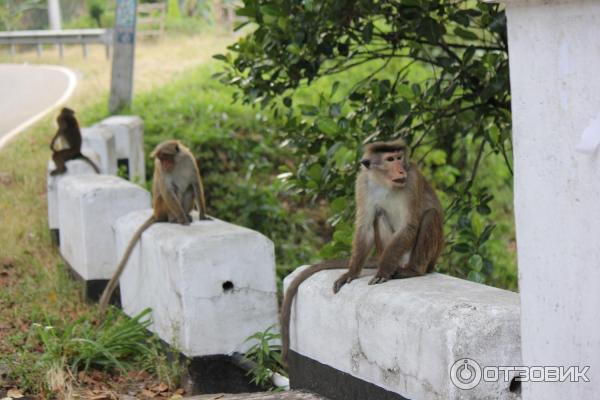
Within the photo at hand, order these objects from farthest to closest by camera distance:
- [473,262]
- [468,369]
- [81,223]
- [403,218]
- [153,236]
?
[81,223], [153,236], [473,262], [403,218], [468,369]

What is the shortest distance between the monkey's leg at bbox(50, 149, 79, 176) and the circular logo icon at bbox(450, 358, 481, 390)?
6.99 m

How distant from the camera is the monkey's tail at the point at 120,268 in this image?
7.59m

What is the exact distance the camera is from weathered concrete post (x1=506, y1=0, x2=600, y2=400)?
3.45m

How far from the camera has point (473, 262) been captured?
6414 millimetres

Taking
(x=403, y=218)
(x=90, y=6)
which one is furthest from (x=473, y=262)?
(x=90, y=6)

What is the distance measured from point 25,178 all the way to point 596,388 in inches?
420

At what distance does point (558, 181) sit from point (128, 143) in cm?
933

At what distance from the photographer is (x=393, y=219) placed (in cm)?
606

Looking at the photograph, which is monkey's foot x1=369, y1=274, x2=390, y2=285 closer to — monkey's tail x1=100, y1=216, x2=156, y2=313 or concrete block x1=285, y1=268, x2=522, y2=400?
concrete block x1=285, y1=268, x2=522, y2=400

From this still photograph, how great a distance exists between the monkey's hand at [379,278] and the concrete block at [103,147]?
652cm

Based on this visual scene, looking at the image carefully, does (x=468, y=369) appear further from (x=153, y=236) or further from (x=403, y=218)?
(x=153, y=236)

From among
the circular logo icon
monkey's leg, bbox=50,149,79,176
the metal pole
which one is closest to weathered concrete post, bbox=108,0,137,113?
monkey's leg, bbox=50,149,79,176

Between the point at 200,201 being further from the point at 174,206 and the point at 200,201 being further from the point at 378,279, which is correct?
the point at 378,279

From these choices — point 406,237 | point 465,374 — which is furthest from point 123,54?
point 465,374
